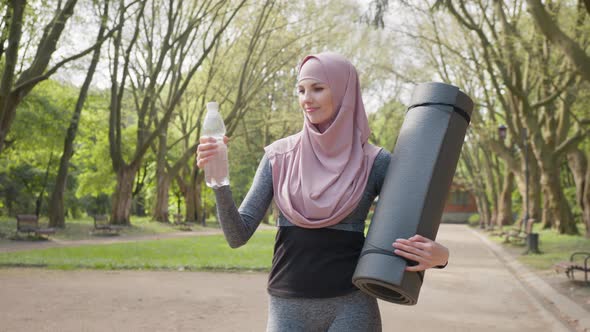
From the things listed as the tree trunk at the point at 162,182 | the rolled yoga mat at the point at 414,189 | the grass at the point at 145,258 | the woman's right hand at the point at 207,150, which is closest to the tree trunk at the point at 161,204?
the tree trunk at the point at 162,182

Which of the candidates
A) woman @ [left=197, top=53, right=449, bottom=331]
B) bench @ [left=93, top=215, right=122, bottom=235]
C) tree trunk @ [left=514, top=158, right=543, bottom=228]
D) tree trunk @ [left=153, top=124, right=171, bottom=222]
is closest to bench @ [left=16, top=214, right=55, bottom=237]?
bench @ [left=93, top=215, right=122, bottom=235]

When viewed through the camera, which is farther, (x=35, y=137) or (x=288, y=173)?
(x=35, y=137)

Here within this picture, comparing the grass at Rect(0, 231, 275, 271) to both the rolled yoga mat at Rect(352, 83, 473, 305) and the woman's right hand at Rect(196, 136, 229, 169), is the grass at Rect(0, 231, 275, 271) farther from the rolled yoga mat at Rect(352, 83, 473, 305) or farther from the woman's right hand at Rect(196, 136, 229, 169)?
the rolled yoga mat at Rect(352, 83, 473, 305)

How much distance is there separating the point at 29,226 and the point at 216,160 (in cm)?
2135

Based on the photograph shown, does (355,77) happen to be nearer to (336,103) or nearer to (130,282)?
(336,103)

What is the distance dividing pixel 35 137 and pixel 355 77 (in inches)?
1100

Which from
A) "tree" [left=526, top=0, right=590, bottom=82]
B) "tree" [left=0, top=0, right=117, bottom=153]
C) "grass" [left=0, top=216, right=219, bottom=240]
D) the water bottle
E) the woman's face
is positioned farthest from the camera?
"grass" [left=0, top=216, right=219, bottom=240]

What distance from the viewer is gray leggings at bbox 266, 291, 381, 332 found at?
2543mm

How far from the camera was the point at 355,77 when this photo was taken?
108 inches

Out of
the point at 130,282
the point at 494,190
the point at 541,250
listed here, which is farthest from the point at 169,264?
the point at 494,190

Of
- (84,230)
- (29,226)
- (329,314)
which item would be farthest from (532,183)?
(329,314)

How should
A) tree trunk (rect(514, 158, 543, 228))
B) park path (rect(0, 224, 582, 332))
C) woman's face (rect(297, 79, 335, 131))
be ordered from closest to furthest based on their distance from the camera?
woman's face (rect(297, 79, 335, 131)), park path (rect(0, 224, 582, 332)), tree trunk (rect(514, 158, 543, 228))

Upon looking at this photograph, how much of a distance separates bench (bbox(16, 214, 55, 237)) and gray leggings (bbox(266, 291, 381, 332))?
20643 millimetres

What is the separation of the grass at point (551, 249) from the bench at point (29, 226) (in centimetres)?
A: 1466
